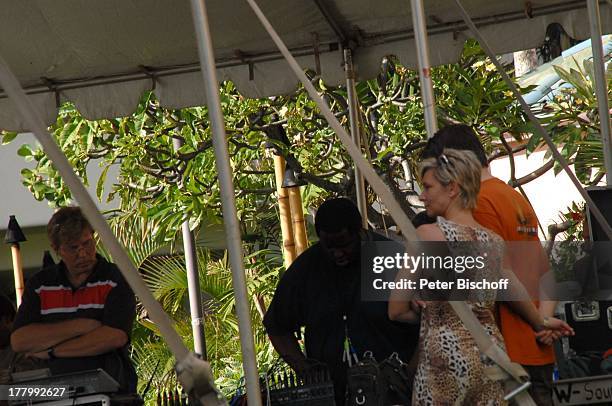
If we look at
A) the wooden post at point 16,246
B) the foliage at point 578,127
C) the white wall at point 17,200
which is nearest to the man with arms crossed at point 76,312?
the foliage at point 578,127

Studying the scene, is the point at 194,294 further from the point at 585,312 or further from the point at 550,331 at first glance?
the point at 550,331

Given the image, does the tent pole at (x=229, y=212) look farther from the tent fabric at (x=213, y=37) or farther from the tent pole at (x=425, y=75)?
the tent fabric at (x=213, y=37)

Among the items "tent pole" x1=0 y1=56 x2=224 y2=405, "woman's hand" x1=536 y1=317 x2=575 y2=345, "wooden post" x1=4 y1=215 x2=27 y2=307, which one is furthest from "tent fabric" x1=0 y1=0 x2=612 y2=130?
"wooden post" x1=4 y1=215 x2=27 y2=307

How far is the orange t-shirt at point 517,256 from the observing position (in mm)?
3322

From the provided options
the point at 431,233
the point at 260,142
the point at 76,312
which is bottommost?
the point at 76,312

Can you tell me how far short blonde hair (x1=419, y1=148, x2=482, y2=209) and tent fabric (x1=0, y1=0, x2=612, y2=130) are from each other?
2.66 m

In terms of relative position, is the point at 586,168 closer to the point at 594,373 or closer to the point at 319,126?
the point at 319,126

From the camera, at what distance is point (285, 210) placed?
945cm

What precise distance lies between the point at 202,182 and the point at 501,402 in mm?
6385

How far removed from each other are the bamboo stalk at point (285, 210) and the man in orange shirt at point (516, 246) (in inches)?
231

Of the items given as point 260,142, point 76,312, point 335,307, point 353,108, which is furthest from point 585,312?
point 260,142

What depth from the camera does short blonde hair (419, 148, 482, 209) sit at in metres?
3.19

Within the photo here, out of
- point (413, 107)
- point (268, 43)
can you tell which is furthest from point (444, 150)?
point (413, 107)

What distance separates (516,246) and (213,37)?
3.09 m
